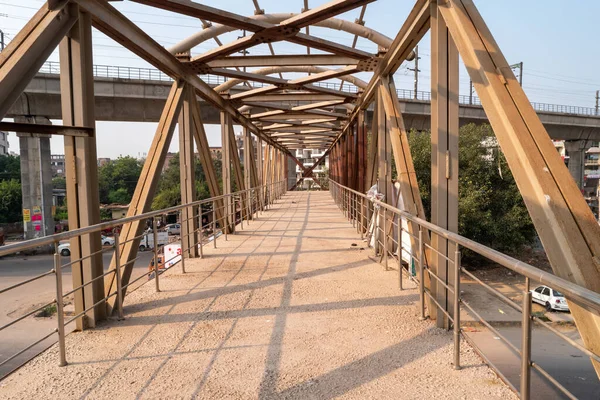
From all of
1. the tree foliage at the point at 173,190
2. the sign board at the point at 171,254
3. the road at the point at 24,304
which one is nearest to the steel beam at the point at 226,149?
the sign board at the point at 171,254

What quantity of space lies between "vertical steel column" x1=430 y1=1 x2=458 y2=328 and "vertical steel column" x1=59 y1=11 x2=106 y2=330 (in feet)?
10.2

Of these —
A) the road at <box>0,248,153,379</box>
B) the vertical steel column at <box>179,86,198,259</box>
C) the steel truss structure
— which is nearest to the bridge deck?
the steel truss structure

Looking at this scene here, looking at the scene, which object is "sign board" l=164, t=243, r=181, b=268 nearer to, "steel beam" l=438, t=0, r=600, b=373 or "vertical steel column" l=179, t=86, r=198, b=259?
"vertical steel column" l=179, t=86, r=198, b=259

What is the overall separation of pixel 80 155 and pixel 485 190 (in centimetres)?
1987

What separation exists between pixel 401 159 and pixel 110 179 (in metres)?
67.8

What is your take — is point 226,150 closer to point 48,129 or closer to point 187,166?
point 187,166

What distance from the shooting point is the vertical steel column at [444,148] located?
3.71 meters

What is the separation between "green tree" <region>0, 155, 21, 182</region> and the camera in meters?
51.8

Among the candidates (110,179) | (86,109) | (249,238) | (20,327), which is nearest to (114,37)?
(86,109)

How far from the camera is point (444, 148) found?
3.71m

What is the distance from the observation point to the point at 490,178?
20922 mm

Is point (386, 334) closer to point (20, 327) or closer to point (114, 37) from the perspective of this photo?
point (114, 37)

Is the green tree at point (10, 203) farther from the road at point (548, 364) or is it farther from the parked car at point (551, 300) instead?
the parked car at point (551, 300)

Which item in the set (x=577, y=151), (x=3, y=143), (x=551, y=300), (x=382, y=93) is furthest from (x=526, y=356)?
(x=3, y=143)
